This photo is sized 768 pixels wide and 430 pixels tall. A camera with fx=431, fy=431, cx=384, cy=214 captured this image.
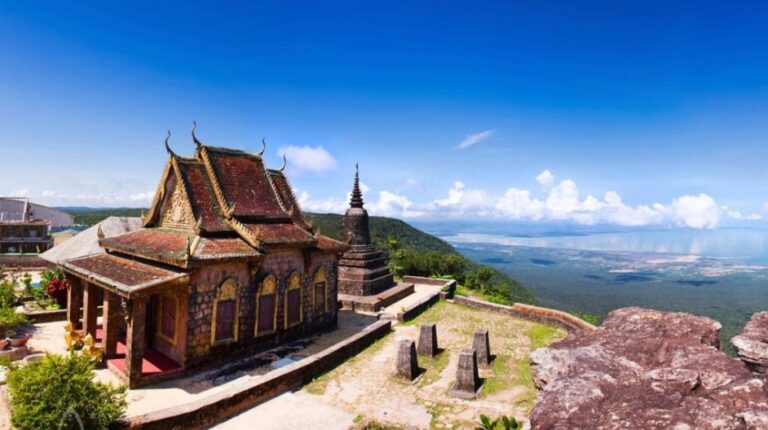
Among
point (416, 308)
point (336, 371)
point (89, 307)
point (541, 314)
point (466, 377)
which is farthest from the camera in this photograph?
point (416, 308)

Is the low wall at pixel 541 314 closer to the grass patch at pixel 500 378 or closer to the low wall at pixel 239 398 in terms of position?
the grass patch at pixel 500 378

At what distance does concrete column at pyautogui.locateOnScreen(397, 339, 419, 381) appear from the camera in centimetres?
1312

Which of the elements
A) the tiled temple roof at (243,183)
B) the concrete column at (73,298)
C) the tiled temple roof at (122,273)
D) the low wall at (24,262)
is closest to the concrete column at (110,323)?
the tiled temple roof at (122,273)

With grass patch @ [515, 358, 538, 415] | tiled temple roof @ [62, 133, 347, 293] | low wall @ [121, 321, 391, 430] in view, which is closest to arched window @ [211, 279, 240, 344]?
tiled temple roof @ [62, 133, 347, 293]

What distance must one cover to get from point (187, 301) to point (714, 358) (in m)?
12.2

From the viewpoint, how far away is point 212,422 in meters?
9.91

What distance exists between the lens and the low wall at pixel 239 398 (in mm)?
9047

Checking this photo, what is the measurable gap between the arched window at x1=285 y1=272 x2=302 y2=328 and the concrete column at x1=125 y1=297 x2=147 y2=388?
5183 mm

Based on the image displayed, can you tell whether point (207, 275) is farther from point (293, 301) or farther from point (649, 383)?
point (649, 383)

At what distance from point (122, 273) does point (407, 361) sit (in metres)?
9.02

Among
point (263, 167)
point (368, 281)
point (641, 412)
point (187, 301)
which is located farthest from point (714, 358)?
point (368, 281)

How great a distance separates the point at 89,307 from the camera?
14.2 m

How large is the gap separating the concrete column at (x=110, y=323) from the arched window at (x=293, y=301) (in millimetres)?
5338

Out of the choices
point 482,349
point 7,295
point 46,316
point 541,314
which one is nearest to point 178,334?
point 46,316
